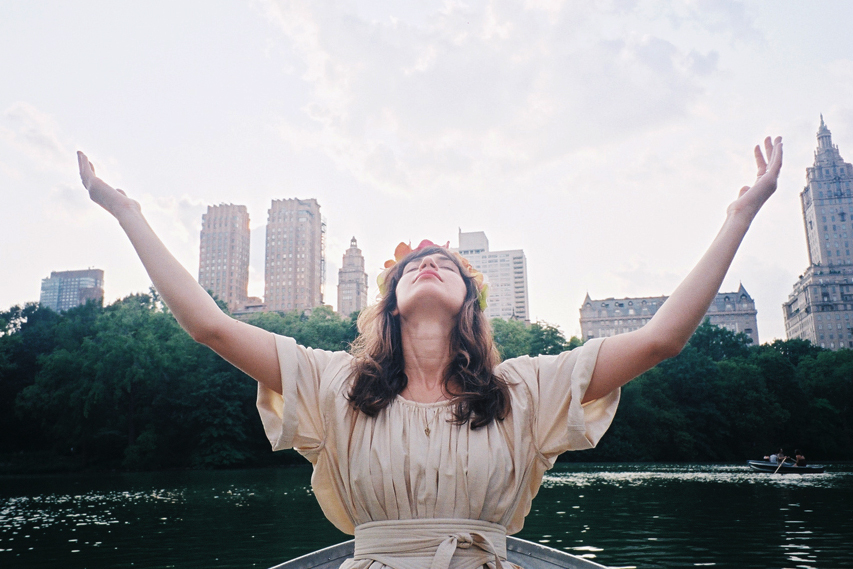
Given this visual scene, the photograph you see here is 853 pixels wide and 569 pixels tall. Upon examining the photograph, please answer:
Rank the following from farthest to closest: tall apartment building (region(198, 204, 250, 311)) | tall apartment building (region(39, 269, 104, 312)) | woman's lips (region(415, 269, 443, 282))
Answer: tall apartment building (region(39, 269, 104, 312)) → tall apartment building (region(198, 204, 250, 311)) → woman's lips (region(415, 269, 443, 282))

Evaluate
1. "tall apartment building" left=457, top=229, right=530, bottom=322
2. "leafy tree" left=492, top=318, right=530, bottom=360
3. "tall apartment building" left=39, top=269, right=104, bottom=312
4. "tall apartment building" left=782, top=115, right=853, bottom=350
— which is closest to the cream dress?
"leafy tree" left=492, top=318, right=530, bottom=360

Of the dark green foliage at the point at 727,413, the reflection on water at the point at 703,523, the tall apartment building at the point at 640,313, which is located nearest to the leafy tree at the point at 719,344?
the dark green foliage at the point at 727,413

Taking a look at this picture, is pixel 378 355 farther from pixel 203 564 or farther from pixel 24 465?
pixel 24 465

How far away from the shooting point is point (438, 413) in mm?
1791

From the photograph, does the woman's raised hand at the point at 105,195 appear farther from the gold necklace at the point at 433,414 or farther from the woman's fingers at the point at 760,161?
the woman's fingers at the point at 760,161

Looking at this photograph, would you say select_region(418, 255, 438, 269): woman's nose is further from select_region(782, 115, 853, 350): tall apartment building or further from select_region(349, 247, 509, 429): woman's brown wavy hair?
select_region(782, 115, 853, 350): tall apartment building

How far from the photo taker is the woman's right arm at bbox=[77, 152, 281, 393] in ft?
5.48

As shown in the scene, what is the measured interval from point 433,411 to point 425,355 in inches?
10.1

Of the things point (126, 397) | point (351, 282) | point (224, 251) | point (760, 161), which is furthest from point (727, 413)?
point (224, 251)

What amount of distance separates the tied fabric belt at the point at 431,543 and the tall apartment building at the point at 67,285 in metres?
131

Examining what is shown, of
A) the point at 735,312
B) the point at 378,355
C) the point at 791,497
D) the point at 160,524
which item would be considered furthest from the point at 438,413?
the point at 735,312

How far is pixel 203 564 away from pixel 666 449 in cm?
3489

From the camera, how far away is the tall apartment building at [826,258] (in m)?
84.9

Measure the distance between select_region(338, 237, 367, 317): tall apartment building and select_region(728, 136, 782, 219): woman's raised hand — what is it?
96324 mm
